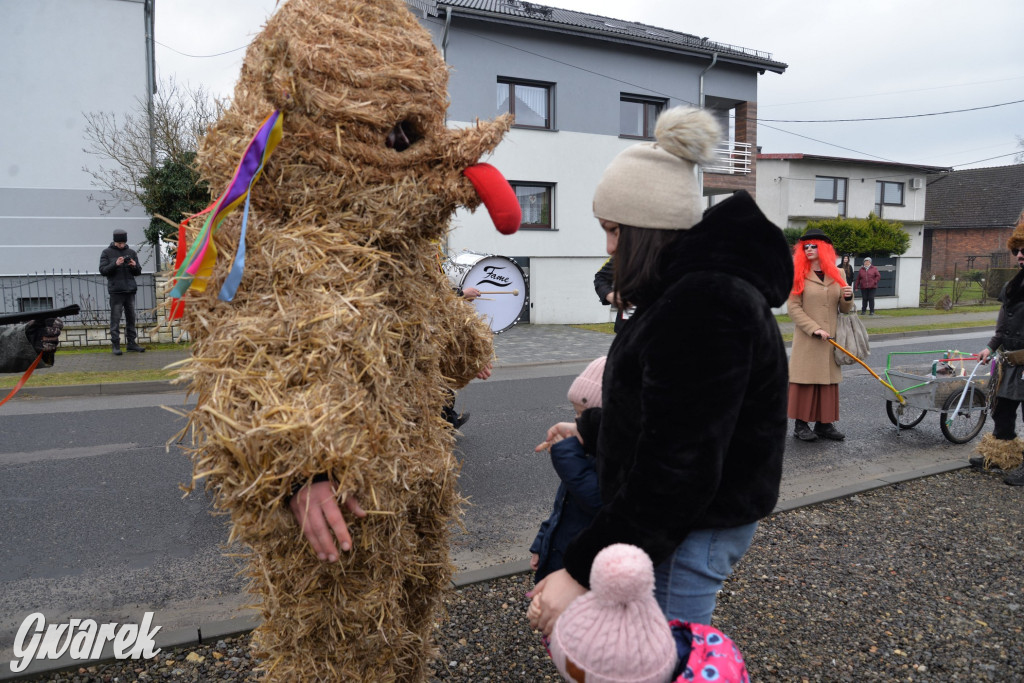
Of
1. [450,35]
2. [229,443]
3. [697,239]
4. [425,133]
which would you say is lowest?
[229,443]

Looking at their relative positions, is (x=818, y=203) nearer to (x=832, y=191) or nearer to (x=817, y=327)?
(x=832, y=191)

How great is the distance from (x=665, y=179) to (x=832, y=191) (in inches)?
1230

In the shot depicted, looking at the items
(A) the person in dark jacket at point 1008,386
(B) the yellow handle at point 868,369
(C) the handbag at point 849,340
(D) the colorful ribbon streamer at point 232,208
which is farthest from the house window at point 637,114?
(D) the colorful ribbon streamer at point 232,208

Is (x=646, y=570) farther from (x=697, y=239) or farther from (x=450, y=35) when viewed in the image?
(x=450, y=35)

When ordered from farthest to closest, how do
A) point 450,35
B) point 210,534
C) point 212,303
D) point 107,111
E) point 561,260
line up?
1. point 561,260
2. point 450,35
3. point 107,111
4. point 210,534
5. point 212,303

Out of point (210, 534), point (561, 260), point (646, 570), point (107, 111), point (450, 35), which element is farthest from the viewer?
point (561, 260)

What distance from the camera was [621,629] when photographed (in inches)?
58.2

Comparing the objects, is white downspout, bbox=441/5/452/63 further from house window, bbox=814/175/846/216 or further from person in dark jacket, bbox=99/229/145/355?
house window, bbox=814/175/846/216

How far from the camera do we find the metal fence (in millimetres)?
13586

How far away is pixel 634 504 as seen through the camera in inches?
61.7

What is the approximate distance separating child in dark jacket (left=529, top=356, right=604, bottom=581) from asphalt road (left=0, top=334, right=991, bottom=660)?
565 mm

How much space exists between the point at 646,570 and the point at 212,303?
1294 mm

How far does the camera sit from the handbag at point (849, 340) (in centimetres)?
683

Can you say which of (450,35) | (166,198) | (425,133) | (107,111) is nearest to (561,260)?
(450,35)
